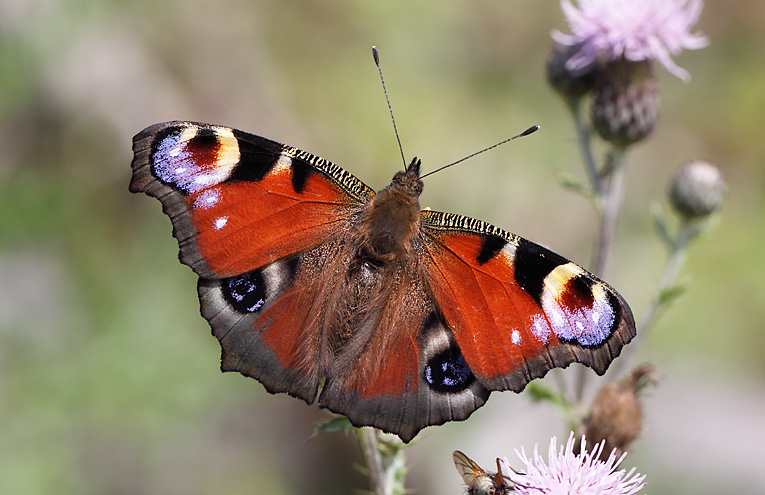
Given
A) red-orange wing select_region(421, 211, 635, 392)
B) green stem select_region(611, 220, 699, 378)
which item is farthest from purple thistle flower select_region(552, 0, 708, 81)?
red-orange wing select_region(421, 211, 635, 392)

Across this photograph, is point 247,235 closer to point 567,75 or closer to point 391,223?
point 391,223

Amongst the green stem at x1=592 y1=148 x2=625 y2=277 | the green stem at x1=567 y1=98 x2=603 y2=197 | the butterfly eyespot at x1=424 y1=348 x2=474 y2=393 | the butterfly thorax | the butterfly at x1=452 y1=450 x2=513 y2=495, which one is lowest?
the butterfly at x1=452 y1=450 x2=513 y2=495

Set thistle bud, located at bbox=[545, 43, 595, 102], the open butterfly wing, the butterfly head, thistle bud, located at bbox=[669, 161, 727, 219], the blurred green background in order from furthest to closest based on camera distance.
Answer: the blurred green background, thistle bud, located at bbox=[545, 43, 595, 102], thistle bud, located at bbox=[669, 161, 727, 219], the butterfly head, the open butterfly wing

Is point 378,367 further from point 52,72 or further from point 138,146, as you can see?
point 52,72

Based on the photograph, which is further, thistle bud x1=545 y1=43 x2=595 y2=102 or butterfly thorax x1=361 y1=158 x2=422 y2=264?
thistle bud x1=545 y1=43 x2=595 y2=102

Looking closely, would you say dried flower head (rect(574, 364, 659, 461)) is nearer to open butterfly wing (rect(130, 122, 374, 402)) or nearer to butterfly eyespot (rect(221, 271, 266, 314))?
open butterfly wing (rect(130, 122, 374, 402))

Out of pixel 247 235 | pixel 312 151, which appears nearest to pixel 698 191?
pixel 247 235

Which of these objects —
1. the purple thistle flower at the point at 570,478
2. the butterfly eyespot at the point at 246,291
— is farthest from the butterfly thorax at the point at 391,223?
the purple thistle flower at the point at 570,478

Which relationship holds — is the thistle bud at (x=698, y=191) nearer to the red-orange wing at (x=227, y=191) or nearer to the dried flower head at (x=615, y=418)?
the dried flower head at (x=615, y=418)
